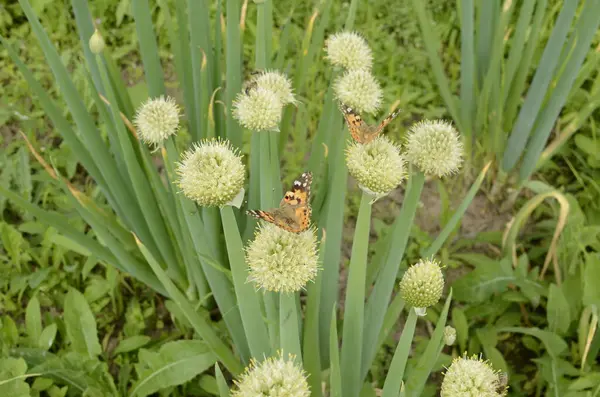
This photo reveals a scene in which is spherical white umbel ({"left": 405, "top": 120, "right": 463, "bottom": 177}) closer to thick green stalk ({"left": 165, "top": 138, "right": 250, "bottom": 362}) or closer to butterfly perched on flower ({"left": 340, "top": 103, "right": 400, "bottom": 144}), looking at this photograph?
butterfly perched on flower ({"left": 340, "top": 103, "right": 400, "bottom": 144})

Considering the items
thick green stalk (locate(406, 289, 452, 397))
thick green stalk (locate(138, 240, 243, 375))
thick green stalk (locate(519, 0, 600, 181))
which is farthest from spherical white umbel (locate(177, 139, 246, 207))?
thick green stalk (locate(519, 0, 600, 181))

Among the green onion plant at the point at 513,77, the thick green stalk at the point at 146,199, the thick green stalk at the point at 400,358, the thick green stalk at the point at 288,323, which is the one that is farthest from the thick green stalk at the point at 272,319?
the green onion plant at the point at 513,77

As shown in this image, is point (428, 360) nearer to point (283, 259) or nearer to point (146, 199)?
point (283, 259)

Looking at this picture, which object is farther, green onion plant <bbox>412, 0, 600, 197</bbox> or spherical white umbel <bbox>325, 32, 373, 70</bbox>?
green onion plant <bbox>412, 0, 600, 197</bbox>

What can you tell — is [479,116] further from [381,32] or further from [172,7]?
[172,7]

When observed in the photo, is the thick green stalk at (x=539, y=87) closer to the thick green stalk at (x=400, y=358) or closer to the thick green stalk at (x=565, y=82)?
the thick green stalk at (x=565, y=82)

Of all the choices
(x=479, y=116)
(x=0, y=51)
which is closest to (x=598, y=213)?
(x=479, y=116)
